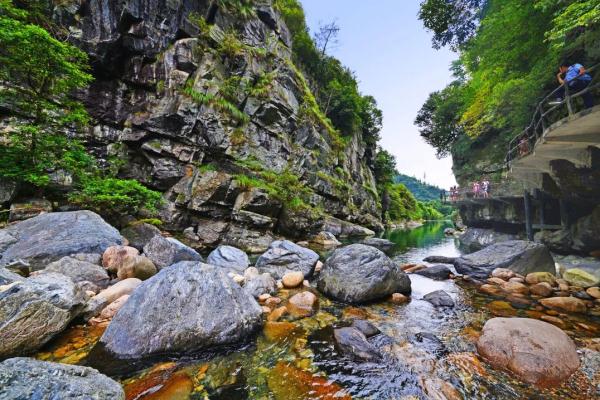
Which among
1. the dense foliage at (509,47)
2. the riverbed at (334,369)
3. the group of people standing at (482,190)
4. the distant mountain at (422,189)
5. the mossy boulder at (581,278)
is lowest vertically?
the riverbed at (334,369)

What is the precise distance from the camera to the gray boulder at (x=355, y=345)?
350cm

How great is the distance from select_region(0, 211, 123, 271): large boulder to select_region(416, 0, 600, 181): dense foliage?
1240 centimetres

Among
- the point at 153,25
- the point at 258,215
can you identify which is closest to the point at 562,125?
the point at 258,215

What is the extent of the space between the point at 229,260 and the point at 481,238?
67.7ft

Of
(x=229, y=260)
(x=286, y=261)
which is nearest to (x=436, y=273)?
(x=286, y=261)

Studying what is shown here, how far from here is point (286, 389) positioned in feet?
9.47

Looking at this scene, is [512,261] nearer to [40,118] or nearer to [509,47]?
[509,47]

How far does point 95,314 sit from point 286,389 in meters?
3.60

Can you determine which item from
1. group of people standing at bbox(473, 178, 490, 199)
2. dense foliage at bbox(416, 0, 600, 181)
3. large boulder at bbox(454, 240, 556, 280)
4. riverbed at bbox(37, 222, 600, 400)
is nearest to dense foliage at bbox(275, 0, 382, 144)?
dense foliage at bbox(416, 0, 600, 181)

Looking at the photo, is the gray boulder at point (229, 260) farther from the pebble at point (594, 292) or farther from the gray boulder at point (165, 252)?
the pebble at point (594, 292)

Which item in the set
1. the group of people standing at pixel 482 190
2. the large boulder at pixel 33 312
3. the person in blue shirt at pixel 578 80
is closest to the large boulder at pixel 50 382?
the large boulder at pixel 33 312

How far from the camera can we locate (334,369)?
326cm

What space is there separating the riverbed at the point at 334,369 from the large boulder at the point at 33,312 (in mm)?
284

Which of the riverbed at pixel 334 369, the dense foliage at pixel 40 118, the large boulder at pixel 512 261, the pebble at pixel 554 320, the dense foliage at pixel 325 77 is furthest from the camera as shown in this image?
the dense foliage at pixel 325 77
